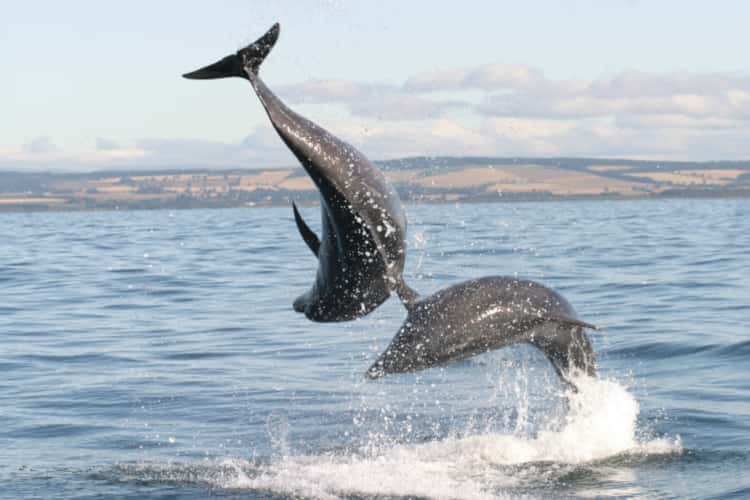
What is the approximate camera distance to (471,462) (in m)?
13.1

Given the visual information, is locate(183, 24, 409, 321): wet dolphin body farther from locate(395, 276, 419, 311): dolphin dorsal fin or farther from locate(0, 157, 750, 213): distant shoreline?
locate(0, 157, 750, 213): distant shoreline

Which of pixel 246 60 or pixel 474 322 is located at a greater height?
pixel 246 60

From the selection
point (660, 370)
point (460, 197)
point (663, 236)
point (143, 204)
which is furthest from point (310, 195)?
point (660, 370)

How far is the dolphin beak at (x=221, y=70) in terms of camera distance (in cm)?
1037

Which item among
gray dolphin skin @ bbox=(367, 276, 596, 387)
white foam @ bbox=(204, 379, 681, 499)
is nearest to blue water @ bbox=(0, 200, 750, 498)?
white foam @ bbox=(204, 379, 681, 499)

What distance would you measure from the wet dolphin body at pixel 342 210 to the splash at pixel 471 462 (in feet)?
6.85

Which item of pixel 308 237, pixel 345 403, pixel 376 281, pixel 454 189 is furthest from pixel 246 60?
pixel 454 189

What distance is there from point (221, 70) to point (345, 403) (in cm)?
720

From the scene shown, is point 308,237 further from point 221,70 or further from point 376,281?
point 221,70

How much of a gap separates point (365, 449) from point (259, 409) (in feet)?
8.90

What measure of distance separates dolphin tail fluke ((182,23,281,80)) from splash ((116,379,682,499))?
4.48 meters

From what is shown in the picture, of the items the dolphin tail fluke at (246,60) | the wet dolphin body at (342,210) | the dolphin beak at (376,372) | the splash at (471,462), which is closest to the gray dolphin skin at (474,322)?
the dolphin beak at (376,372)

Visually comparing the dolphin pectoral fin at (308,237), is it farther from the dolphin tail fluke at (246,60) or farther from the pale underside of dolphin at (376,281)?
the dolphin tail fluke at (246,60)

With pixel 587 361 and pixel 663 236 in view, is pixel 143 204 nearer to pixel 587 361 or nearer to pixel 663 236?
pixel 663 236
